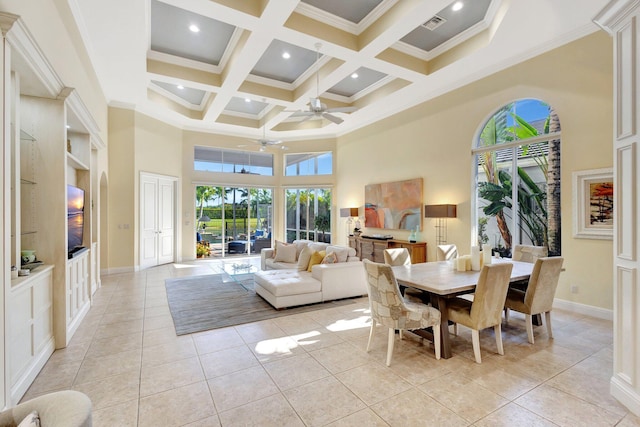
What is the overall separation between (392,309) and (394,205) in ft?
15.7

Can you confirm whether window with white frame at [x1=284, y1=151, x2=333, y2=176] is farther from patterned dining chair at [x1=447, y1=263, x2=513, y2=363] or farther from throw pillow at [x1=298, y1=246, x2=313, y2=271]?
patterned dining chair at [x1=447, y1=263, x2=513, y2=363]

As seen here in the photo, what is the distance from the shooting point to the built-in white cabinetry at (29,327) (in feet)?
7.72

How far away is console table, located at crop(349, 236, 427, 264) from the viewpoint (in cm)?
643

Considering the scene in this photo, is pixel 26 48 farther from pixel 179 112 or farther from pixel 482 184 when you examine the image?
pixel 482 184

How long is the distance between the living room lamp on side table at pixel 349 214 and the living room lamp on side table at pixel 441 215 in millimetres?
2492

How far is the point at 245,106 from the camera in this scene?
8.20 metres

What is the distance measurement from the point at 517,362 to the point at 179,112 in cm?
849

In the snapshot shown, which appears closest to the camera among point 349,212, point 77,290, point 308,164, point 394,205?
point 77,290

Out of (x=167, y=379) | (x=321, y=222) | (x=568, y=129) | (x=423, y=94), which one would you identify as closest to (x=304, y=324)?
(x=167, y=379)

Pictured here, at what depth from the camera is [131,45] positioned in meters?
4.54

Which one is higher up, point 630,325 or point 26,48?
point 26,48

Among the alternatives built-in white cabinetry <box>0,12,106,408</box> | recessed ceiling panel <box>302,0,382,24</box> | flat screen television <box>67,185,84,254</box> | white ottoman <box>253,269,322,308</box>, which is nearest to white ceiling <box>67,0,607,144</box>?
recessed ceiling panel <box>302,0,382,24</box>

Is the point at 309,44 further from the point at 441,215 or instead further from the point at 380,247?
the point at 380,247

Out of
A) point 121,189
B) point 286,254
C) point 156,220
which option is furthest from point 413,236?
point 121,189
